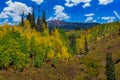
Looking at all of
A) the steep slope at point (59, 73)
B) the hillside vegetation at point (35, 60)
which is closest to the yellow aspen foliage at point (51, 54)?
the hillside vegetation at point (35, 60)

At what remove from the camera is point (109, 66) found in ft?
320

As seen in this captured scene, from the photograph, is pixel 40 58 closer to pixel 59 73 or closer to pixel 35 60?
pixel 35 60

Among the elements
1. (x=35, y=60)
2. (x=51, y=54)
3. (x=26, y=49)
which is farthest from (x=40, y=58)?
(x=26, y=49)

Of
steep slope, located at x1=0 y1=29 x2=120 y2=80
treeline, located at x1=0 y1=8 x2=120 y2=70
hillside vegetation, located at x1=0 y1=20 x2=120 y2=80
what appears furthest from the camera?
treeline, located at x1=0 y1=8 x2=120 y2=70

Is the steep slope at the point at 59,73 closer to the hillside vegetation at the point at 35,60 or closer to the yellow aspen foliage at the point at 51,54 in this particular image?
the hillside vegetation at the point at 35,60

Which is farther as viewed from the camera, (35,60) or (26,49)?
(35,60)

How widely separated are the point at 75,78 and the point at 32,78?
902 inches

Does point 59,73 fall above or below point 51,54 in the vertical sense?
below

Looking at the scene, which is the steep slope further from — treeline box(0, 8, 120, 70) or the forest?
treeline box(0, 8, 120, 70)

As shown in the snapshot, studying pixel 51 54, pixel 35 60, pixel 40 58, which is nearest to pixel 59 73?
pixel 35 60

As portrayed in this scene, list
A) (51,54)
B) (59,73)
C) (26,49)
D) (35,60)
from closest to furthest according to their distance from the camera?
(26,49)
(59,73)
(35,60)
(51,54)

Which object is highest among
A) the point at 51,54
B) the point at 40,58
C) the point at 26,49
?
the point at 26,49

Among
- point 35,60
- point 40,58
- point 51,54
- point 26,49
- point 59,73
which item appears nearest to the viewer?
point 26,49

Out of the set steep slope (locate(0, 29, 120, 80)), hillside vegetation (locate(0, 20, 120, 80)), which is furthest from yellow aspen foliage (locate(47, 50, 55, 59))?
steep slope (locate(0, 29, 120, 80))
